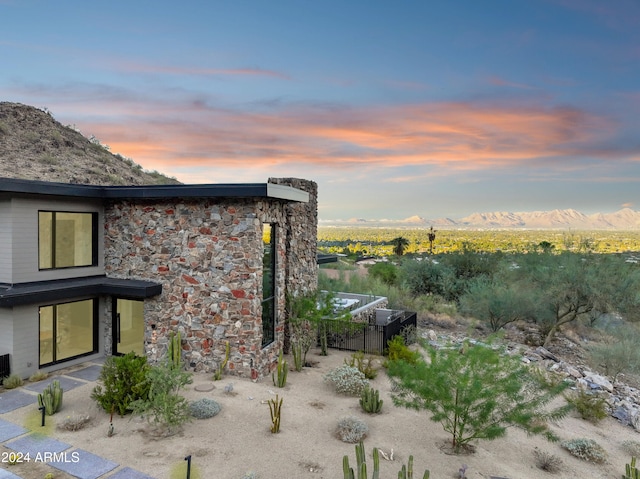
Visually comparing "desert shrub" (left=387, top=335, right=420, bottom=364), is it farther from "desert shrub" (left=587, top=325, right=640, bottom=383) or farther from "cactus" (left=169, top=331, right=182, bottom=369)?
"desert shrub" (left=587, top=325, right=640, bottom=383)

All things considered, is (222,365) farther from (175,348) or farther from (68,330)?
(68,330)

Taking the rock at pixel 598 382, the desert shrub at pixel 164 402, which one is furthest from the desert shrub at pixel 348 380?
the rock at pixel 598 382

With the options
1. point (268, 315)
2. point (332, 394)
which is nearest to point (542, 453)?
point (332, 394)

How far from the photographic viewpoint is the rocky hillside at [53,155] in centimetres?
2694

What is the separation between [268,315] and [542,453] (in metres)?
7.12

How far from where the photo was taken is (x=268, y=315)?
11305 millimetres

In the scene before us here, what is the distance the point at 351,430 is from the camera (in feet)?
25.2

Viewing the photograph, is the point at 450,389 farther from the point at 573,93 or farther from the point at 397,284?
the point at 397,284

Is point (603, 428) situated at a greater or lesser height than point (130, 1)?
lesser

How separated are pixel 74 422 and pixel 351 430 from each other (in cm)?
529

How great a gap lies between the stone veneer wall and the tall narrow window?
0.18 meters

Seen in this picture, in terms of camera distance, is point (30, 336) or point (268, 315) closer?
point (30, 336)

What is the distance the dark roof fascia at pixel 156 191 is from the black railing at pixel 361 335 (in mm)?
5035

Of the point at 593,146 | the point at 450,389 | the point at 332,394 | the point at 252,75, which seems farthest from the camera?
the point at 593,146
